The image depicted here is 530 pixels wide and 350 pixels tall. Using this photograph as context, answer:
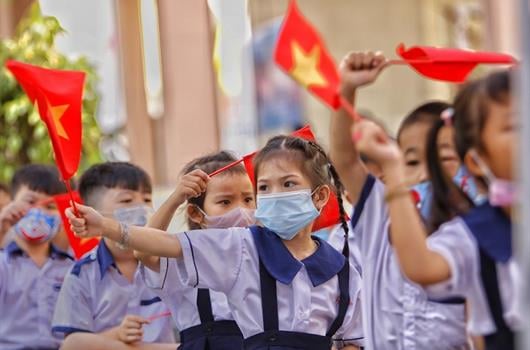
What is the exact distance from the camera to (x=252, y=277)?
560cm

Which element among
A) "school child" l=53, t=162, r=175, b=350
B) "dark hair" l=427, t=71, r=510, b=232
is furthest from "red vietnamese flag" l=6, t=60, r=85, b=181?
"dark hair" l=427, t=71, r=510, b=232

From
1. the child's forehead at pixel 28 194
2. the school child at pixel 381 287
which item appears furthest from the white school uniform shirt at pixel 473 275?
the child's forehead at pixel 28 194

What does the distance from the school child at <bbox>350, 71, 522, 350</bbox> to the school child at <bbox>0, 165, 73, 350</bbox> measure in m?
3.91

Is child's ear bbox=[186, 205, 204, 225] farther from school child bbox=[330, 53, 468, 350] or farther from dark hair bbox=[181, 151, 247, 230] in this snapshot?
school child bbox=[330, 53, 468, 350]

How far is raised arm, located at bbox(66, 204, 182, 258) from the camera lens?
5324 millimetres

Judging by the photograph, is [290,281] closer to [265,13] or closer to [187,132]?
[187,132]

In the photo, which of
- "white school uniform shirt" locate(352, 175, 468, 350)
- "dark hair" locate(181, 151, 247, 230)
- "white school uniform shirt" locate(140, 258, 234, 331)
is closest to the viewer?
"white school uniform shirt" locate(352, 175, 468, 350)

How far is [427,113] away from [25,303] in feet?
9.74

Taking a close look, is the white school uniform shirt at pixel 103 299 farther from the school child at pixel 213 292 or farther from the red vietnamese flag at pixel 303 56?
the red vietnamese flag at pixel 303 56

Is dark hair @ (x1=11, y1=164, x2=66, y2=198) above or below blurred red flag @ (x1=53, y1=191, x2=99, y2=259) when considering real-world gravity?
above

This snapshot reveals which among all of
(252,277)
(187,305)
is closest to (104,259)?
(187,305)

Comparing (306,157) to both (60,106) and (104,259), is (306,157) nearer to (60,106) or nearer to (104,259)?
(60,106)

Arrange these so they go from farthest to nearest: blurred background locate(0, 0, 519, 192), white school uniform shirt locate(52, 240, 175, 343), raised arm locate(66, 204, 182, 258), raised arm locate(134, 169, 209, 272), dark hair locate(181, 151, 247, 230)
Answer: blurred background locate(0, 0, 519, 192) → white school uniform shirt locate(52, 240, 175, 343) → dark hair locate(181, 151, 247, 230) → raised arm locate(134, 169, 209, 272) → raised arm locate(66, 204, 182, 258)

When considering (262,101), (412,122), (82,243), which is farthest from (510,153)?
(262,101)
